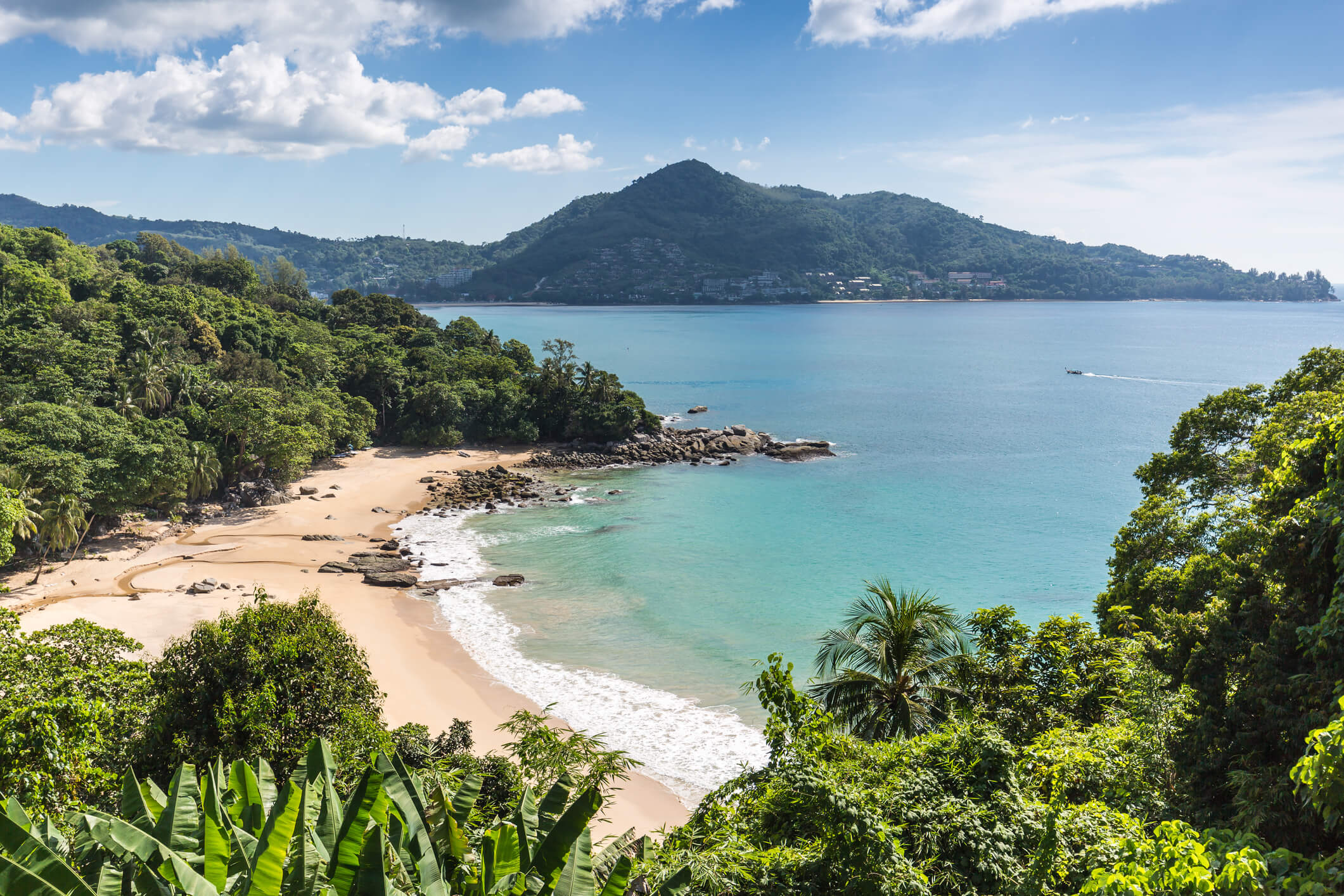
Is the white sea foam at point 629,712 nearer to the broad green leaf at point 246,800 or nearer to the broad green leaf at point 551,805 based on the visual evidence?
the broad green leaf at point 551,805

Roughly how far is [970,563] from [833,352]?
90.2 m

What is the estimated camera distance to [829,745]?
31.7 ft

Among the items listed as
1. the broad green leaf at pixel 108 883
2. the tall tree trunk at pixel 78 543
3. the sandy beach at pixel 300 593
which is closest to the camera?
the broad green leaf at pixel 108 883

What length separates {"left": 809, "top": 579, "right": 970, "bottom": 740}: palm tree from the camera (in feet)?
42.6

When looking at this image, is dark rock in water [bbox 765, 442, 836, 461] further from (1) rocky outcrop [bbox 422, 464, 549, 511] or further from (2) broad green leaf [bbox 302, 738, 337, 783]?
(2) broad green leaf [bbox 302, 738, 337, 783]

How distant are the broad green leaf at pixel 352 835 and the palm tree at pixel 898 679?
940 cm

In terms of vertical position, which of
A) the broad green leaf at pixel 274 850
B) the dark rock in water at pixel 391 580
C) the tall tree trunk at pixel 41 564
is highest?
the broad green leaf at pixel 274 850

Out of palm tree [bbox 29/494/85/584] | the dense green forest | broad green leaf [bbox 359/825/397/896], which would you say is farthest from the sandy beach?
broad green leaf [bbox 359/825/397/896]

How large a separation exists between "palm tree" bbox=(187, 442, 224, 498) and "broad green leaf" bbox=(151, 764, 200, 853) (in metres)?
37.1

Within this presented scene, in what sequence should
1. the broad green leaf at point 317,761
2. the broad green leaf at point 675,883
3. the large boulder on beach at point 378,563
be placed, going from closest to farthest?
the broad green leaf at point 675,883 → the broad green leaf at point 317,761 → the large boulder on beach at point 378,563

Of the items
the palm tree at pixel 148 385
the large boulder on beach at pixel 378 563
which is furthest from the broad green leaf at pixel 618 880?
the palm tree at pixel 148 385

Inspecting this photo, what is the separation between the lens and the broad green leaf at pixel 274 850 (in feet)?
15.0

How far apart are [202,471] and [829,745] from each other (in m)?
38.2

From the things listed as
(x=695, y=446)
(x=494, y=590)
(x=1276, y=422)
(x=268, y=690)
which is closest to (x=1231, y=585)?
(x=1276, y=422)
